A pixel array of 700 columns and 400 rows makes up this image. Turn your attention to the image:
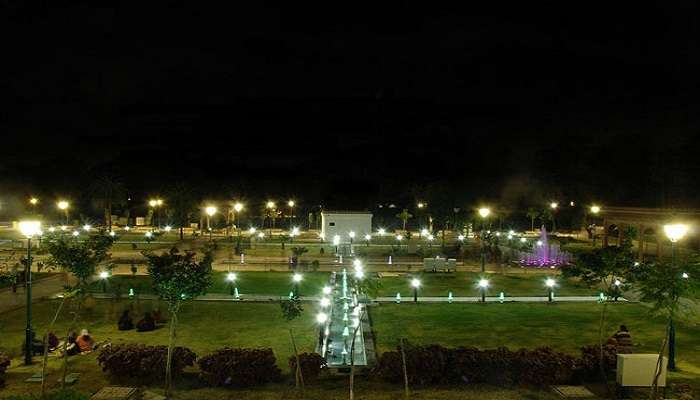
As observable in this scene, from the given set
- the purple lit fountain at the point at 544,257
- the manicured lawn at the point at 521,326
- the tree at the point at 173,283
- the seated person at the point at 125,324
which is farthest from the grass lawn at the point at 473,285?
the tree at the point at 173,283

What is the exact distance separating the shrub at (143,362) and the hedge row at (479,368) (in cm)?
467

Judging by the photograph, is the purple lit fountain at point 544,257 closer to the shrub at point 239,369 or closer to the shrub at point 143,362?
the shrub at point 239,369

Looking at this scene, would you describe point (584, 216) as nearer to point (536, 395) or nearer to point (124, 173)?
point (536, 395)

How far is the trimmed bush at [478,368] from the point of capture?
44.7ft

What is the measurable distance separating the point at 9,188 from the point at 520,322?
313 feet

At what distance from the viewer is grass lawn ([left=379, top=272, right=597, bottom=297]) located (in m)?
27.4

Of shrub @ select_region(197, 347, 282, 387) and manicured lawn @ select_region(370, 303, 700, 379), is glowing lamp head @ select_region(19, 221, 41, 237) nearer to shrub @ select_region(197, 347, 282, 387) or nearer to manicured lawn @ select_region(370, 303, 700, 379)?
shrub @ select_region(197, 347, 282, 387)

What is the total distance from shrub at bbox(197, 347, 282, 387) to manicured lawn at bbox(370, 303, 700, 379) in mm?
4711

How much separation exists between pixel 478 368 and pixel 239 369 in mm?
5590

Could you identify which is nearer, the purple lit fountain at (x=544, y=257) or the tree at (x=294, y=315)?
the tree at (x=294, y=315)

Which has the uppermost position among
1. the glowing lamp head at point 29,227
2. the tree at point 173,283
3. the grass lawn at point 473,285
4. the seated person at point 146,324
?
the glowing lamp head at point 29,227

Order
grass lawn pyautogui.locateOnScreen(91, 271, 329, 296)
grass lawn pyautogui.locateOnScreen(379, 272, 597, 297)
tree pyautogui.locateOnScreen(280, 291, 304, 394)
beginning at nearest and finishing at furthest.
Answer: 1. tree pyautogui.locateOnScreen(280, 291, 304, 394)
2. grass lawn pyautogui.locateOnScreen(91, 271, 329, 296)
3. grass lawn pyautogui.locateOnScreen(379, 272, 597, 297)

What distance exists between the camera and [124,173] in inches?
4188

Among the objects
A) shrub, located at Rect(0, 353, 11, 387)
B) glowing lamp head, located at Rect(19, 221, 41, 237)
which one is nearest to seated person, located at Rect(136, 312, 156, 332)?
glowing lamp head, located at Rect(19, 221, 41, 237)
